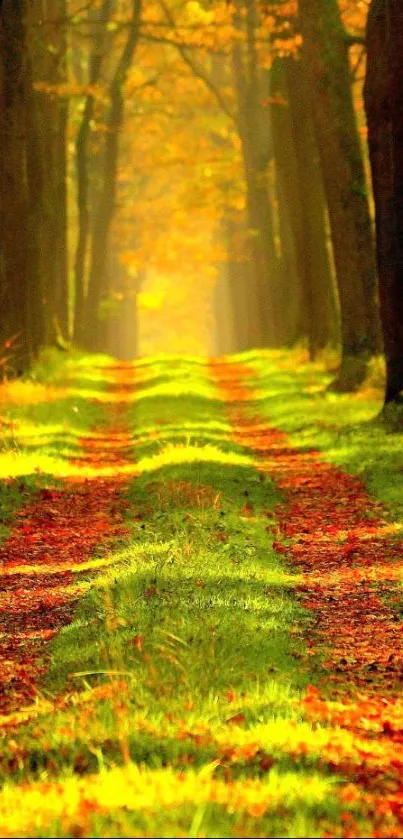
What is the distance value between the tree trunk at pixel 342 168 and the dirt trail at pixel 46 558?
233 inches

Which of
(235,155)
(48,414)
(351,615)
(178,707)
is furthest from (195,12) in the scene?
(178,707)

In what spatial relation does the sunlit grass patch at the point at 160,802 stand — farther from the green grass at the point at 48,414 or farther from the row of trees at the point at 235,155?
the row of trees at the point at 235,155

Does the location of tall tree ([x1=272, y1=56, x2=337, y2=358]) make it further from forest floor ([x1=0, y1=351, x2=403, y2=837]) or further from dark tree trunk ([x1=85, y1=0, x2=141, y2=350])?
dark tree trunk ([x1=85, y1=0, x2=141, y2=350])

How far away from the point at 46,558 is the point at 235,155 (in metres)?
38.0

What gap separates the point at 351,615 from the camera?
848cm

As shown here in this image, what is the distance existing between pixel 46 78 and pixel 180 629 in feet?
80.3

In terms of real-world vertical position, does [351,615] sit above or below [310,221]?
below

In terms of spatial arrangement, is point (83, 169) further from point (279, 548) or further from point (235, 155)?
point (279, 548)

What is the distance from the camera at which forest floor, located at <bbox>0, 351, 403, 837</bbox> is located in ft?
15.4

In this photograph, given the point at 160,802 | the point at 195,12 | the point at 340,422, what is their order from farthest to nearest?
1. the point at 195,12
2. the point at 340,422
3. the point at 160,802

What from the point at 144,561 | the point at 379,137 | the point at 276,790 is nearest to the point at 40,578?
the point at 144,561

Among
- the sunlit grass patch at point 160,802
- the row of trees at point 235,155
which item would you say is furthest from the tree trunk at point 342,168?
the sunlit grass patch at point 160,802

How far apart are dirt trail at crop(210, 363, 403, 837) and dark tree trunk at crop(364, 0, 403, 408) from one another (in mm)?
1777

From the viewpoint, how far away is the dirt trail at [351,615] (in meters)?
5.28
